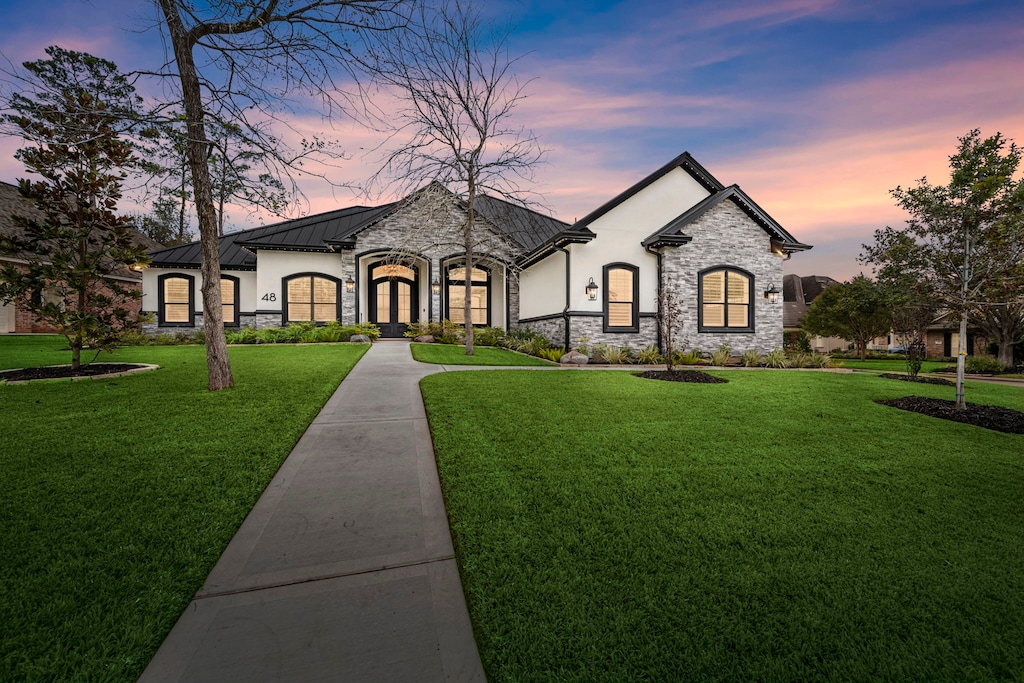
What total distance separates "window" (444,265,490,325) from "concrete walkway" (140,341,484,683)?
1515cm

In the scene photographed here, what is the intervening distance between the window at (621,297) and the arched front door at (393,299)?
925 centimetres

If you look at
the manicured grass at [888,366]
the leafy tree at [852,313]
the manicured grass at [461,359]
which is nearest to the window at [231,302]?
the manicured grass at [461,359]

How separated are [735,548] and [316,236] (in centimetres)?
1946

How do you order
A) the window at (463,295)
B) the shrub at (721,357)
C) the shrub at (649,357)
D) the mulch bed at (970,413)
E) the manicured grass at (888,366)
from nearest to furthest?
the mulch bed at (970,413) → the shrub at (649,357) → the shrub at (721,357) → the manicured grass at (888,366) → the window at (463,295)

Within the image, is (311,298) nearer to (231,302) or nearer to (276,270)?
(276,270)

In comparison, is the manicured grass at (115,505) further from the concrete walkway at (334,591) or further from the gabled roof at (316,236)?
the gabled roof at (316,236)

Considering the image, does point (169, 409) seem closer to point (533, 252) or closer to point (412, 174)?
point (412, 174)

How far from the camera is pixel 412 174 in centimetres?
1309

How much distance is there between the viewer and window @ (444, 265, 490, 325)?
18562 millimetres

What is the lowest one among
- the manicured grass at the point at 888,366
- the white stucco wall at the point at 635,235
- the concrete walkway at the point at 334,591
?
the manicured grass at the point at 888,366

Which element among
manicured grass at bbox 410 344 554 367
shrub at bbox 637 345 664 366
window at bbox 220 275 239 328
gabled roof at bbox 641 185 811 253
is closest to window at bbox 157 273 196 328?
window at bbox 220 275 239 328

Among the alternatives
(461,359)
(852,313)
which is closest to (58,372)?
(461,359)

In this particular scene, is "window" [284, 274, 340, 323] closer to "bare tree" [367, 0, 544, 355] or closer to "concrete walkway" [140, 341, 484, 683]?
"bare tree" [367, 0, 544, 355]

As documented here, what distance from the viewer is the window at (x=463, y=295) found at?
18562 millimetres
